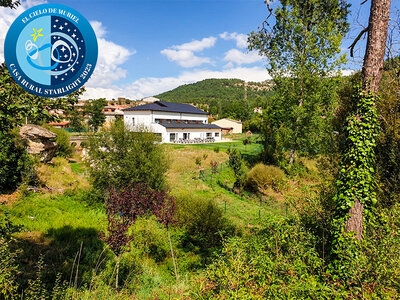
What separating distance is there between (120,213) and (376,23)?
28.3ft

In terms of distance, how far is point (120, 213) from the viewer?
6.59 meters

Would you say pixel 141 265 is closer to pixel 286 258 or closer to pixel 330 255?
pixel 286 258

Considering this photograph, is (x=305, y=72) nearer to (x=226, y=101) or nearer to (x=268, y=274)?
(x=268, y=274)

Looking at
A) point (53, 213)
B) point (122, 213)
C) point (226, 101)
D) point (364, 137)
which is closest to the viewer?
point (364, 137)

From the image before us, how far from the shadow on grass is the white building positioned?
33045 mm

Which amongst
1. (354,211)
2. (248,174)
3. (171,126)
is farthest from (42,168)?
(171,126)

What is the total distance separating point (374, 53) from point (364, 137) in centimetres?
211

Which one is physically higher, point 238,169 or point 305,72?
point 305,72

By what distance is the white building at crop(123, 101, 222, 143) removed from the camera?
4369 centimetres

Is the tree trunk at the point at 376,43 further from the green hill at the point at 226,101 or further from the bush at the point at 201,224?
the green hill at the point at 226,101

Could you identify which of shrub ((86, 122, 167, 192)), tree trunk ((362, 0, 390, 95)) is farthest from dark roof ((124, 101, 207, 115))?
tree trunk ((362, 0, 390, 95))

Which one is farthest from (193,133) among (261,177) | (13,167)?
(13,167)

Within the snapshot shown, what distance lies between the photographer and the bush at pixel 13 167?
12188 millimetres

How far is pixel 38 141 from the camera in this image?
18.5 meters
